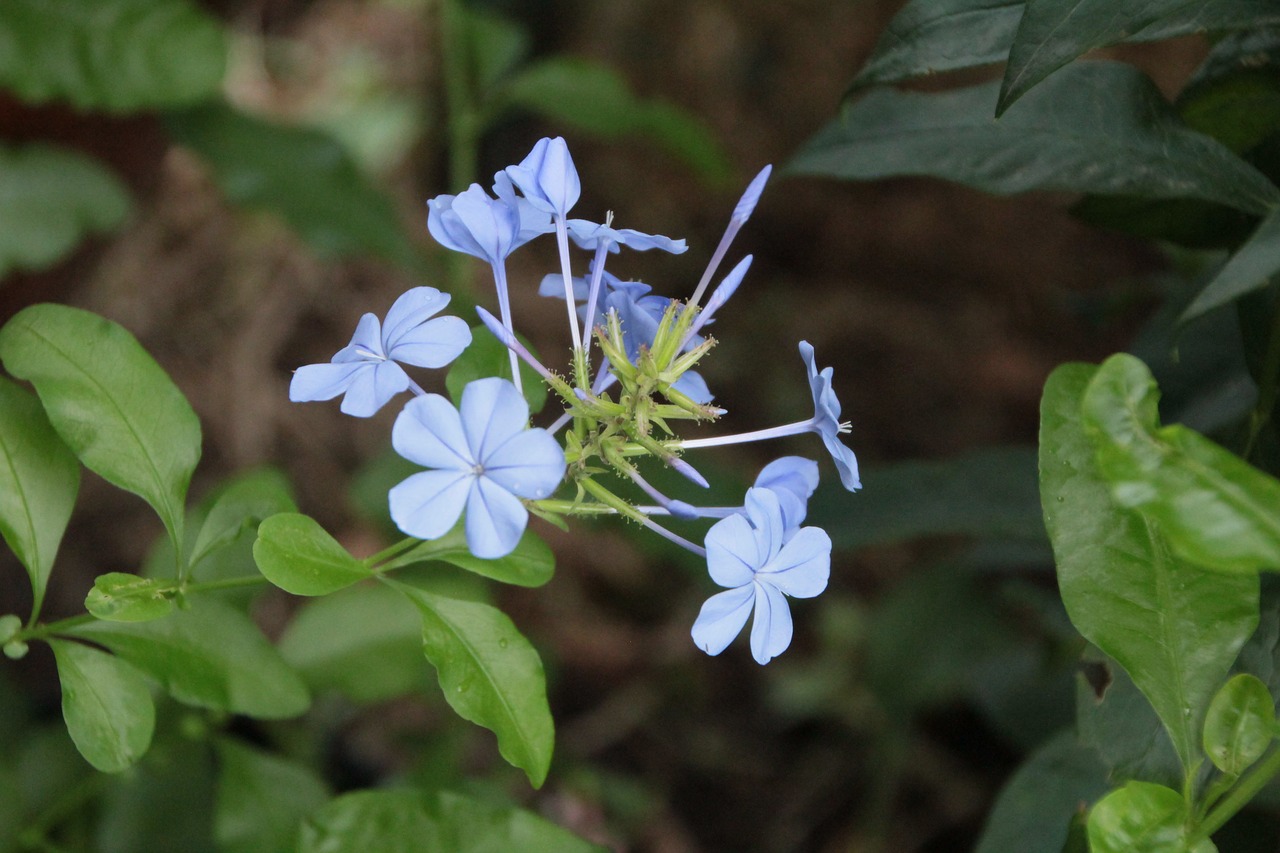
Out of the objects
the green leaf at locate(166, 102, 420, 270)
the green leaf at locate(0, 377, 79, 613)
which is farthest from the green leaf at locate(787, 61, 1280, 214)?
the green leaf at locate(166, 102, 420, 270)

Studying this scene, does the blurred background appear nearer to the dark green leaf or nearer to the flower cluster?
the dark green leaf

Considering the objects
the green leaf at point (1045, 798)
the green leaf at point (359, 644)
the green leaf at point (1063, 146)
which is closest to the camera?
the green leaf at point (1063, 146)

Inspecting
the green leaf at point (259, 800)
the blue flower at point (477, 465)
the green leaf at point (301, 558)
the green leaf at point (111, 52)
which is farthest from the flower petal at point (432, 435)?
the green leaf at point (111, 52)

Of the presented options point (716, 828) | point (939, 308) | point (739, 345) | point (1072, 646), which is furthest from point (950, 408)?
point (716, 828)

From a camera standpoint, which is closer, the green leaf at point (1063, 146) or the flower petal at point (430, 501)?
the flower petal at point (430, 501)

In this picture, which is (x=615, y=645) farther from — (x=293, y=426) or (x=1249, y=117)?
(x=1249, y=117)

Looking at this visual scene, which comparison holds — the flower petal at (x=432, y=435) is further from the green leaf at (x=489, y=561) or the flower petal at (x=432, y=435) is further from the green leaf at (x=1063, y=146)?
the green leaf at (x=1063, y=146)
